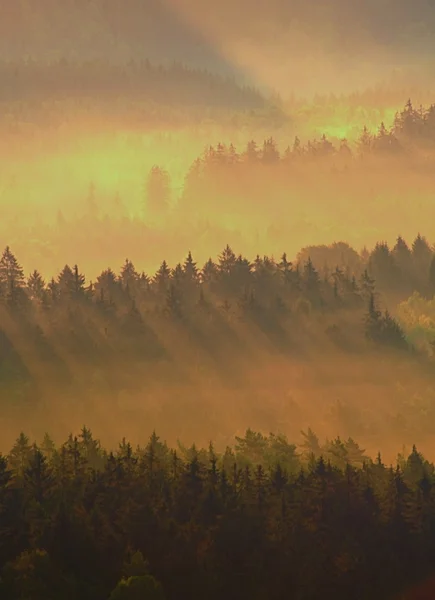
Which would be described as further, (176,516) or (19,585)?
(176,516)

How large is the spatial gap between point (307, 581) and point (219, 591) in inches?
656

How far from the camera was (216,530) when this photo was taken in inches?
6594

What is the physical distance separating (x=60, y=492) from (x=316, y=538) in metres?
47.8

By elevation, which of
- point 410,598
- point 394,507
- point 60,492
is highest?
point 60,492

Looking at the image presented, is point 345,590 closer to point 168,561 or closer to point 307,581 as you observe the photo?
point 307,581

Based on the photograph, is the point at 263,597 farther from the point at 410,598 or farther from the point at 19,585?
the point at 19,585

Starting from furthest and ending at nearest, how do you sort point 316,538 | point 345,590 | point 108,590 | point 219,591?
1. point 316,538
2. point 345,590
3. point 219,591
4. point 108,590

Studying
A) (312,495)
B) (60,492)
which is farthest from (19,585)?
(312,495)

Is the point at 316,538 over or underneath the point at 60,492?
underneath

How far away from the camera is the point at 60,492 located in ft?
569

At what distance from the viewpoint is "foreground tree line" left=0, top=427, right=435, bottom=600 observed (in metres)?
152

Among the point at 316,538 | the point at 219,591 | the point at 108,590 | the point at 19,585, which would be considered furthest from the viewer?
the point at 316,538

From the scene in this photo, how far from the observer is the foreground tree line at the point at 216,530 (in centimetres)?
15225

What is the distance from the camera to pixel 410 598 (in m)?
165
